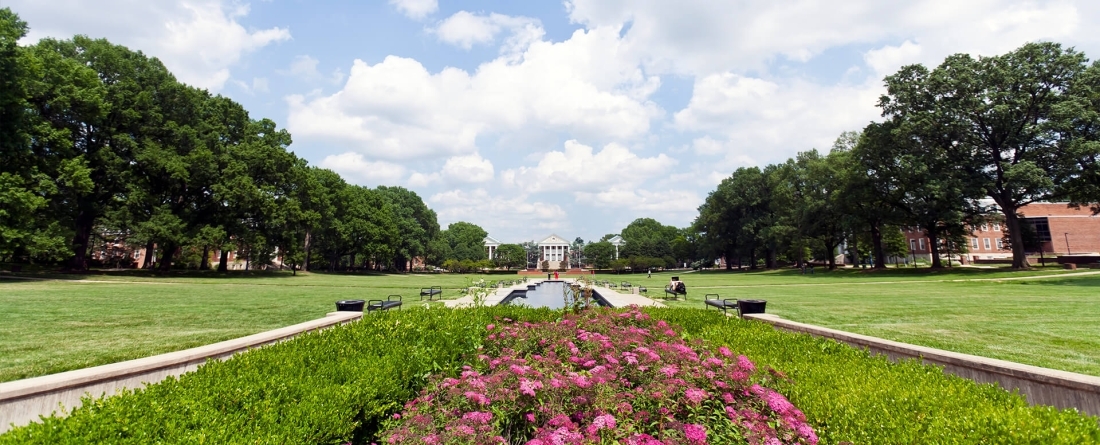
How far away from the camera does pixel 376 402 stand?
3.67 metres

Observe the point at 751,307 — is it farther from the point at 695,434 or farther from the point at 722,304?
the point at 695,434

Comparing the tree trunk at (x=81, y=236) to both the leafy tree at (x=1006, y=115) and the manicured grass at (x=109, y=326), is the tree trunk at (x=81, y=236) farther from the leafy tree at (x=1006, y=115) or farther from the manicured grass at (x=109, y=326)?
the leafy tree at (x=1006, y=115)

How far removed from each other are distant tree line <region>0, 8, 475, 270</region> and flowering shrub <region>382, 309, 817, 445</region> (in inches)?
1183

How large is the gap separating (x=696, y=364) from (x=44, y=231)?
36381mm

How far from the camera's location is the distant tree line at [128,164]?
2367cm

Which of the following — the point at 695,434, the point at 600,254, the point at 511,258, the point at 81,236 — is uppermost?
the point at 81,236

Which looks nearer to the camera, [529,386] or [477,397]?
[477,397]

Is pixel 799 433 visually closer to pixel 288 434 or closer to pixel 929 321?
pixel 288 434

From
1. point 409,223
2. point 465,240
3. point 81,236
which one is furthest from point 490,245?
point 81,236

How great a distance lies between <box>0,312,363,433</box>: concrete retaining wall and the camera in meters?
3.93

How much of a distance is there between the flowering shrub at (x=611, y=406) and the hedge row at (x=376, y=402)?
29cm

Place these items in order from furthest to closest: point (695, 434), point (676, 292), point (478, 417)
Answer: point (676, 292)
point (478, 417)
point (695, 434)

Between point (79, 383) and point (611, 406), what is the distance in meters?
5.00

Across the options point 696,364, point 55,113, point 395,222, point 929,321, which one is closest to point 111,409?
point 696,364
